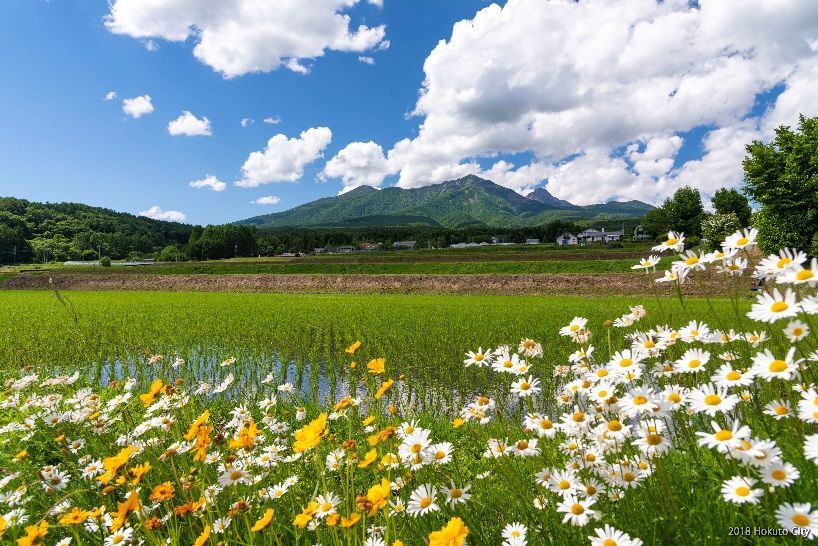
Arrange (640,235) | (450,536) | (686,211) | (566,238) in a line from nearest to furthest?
(450,536) → (686,211) → (640,235) → (566,238)

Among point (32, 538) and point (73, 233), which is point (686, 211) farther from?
point (73, 233)

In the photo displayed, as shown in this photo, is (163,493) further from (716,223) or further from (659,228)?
(659,228)

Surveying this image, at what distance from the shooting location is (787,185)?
32.4 m

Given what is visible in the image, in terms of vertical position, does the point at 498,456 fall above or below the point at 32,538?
below

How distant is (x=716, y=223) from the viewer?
200 ft

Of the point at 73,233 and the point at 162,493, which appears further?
the point at 73,233

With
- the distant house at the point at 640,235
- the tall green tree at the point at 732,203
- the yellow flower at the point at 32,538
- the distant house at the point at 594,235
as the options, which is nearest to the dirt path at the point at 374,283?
the yellow flower at the point at 32,538

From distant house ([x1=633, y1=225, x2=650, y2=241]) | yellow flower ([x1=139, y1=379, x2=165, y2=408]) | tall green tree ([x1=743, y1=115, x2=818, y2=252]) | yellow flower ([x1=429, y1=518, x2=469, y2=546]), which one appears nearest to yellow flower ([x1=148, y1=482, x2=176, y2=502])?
yellow flower ([x1=139, y1=379, x2=165, y2=408])

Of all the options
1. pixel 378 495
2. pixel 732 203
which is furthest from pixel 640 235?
pixel 378 495

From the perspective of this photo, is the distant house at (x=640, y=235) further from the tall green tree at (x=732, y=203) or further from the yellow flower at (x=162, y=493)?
the yellow flower at (x=162, y=493)

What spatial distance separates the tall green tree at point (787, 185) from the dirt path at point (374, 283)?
21.1 ft

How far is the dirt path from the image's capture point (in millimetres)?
33844

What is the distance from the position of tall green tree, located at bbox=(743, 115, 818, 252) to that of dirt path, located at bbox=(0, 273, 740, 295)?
6419mm

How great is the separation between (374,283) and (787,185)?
34.3 meters
